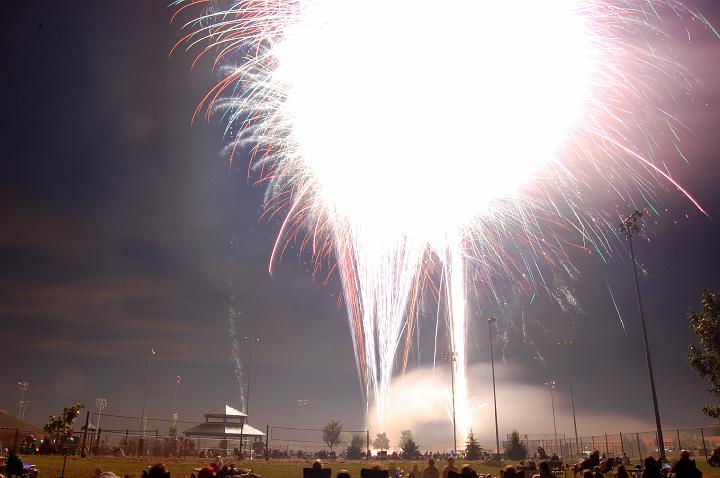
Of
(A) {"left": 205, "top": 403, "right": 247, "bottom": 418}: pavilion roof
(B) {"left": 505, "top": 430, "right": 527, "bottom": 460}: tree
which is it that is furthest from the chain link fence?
(A) {"left": 205, "top": 403, "right": 247, "bottom": 418}: pavilion roof

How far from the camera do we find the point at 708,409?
2761cm

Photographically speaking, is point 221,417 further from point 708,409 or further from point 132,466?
Answer: point 708,409

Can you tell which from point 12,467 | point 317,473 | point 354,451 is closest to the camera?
point 12,467

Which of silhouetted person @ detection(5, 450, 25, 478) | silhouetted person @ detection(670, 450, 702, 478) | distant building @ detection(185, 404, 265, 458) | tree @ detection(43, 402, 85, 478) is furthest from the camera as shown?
distant building @ detection(185, 404, 265, 458)

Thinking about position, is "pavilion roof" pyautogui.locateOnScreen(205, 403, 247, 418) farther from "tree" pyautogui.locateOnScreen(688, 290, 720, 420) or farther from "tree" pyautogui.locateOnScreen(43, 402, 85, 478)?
"tree" pyautogui.locateOnScreen(688, 290, 720, 420)

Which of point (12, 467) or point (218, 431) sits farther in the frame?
point (218, 431)

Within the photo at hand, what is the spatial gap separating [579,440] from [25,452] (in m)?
44.7

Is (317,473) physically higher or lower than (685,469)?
lower

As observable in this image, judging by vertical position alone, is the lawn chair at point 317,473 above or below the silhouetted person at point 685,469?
below

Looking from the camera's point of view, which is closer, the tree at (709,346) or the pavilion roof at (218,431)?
the tree at (709,346)

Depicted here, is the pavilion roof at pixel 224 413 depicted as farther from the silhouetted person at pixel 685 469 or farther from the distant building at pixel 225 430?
the silhouetted person at pixel 685 469

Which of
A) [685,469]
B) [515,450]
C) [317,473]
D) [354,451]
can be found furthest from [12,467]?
[515,450]

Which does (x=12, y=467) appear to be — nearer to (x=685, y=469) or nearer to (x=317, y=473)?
(x=317, y=473)

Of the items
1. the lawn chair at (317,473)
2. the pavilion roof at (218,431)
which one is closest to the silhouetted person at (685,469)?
the lawn chair at (317,473)
